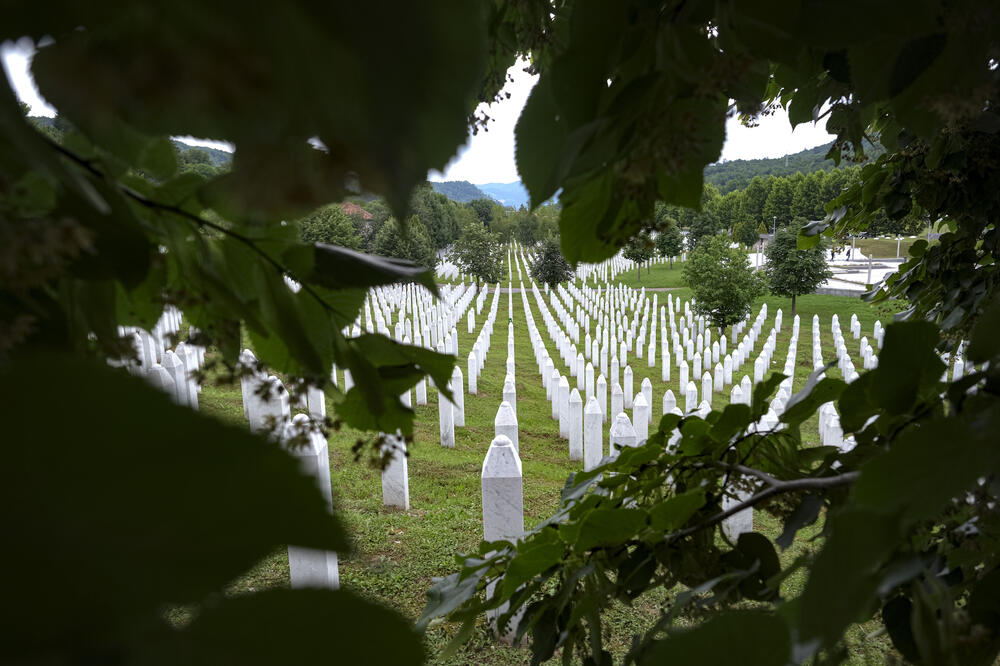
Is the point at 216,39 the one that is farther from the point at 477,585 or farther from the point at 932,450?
the point at 477,585

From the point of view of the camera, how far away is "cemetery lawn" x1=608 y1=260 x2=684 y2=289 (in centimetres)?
2737

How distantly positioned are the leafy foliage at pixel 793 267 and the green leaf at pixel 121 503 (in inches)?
746

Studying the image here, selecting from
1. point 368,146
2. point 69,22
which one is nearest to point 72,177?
point 69,22

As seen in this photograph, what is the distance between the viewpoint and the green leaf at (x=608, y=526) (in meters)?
0.85

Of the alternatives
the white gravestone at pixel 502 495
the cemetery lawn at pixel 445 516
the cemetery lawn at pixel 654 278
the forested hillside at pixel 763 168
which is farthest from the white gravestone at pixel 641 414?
the forested hillside at pixel 763 168

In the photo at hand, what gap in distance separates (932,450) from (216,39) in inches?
20.0

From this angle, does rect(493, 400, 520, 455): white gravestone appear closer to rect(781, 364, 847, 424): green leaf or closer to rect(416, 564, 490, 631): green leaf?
rect(416, 564, 490, 631): green leaf

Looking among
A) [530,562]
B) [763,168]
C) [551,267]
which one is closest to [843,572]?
[530,562]

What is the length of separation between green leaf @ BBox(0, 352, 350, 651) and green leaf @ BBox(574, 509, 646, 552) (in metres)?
0.73

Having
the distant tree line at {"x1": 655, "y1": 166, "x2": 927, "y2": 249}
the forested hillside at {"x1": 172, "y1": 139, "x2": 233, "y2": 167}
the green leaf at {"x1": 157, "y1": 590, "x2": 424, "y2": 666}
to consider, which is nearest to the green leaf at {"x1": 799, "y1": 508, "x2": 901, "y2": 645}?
the green leaf at {"x1": 157, "y1": 590, "x2": 424, "y2": 666}

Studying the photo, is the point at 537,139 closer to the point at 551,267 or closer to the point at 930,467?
the point at 930,467

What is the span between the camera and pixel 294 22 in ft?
0.69

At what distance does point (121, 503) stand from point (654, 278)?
3176 centimetres

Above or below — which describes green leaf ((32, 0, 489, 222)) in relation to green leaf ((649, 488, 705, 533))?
above
